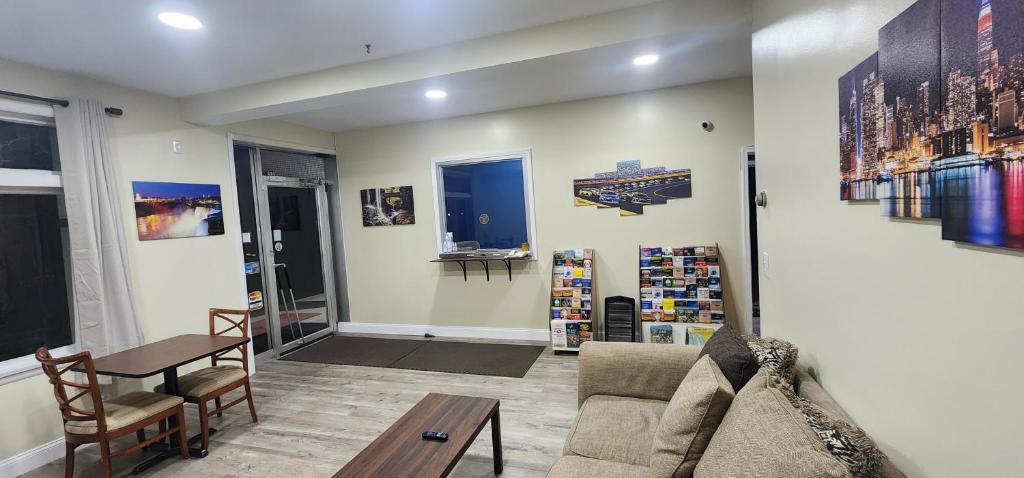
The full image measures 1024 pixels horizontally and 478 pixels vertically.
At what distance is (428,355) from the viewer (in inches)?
176

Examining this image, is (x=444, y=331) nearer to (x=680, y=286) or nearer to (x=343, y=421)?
(x=343, y=421)

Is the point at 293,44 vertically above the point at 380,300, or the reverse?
the point at 293,44

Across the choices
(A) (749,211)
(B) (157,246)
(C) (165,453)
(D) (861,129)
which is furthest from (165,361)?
(A) (749,211)

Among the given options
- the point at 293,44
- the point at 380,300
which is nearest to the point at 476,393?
the point at 380,300

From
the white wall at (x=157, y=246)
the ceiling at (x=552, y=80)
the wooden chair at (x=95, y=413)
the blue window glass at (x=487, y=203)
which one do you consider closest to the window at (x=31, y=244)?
the white wall at (x=157, y=246)

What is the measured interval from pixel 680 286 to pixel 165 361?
409cm

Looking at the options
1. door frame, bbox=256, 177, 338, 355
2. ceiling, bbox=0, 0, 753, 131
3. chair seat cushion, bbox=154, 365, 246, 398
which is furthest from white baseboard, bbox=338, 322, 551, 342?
ceiling, bbox=0, 0, 753, 131

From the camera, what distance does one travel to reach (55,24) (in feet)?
7.47

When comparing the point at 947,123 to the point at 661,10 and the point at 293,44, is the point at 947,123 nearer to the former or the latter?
the point at 661,10

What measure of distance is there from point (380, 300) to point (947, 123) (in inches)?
210

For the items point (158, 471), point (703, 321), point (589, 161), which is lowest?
point (158, 471)

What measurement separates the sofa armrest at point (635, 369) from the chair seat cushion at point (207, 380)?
2.43 metres

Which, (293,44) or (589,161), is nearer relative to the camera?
(293,44)

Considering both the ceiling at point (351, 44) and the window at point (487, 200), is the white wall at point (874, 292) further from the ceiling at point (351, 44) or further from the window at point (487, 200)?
the window at point (487, 200)
